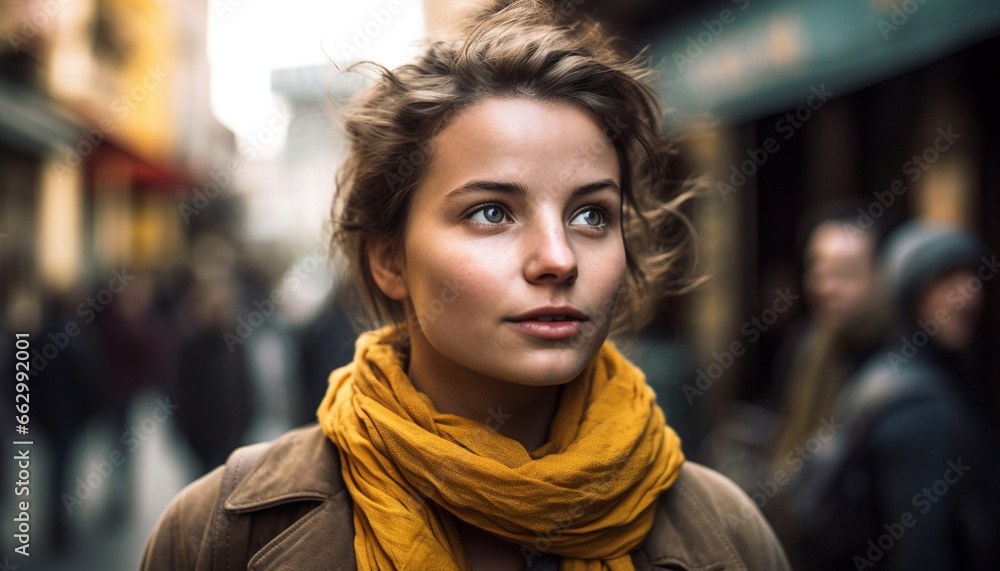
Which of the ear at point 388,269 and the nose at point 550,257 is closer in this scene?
the nose at point 550,257

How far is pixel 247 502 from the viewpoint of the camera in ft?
5.15

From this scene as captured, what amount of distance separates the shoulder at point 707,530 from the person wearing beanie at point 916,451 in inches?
43.4

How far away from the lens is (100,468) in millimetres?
7242

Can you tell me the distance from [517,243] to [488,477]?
18.9 inches

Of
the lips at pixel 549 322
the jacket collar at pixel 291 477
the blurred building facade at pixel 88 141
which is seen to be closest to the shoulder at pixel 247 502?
the jacket collar at pixel 291 477

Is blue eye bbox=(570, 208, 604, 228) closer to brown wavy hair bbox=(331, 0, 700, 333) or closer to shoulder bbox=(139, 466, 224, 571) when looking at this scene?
brown wavy hair bbox=(331, 0, 700, 333)

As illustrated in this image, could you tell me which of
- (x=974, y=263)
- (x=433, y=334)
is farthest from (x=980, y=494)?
(x=433, y=334)

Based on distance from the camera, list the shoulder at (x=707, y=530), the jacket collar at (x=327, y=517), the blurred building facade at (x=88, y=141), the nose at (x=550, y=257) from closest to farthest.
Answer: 1. the nose at (x=550, y=257)
2. the jacket collar at (x=327, y=517)
3. the shoulder at (x=707, y=530)
4. the blurred building facade at (x=88, y=141)

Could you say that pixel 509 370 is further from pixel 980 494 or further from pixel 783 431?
pixel 783 431

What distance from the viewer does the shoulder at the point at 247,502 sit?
1566 millimetres

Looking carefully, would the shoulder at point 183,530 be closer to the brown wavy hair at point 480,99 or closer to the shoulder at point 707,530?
the brown wavy hair at point 480,99

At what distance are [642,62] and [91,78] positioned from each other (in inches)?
536

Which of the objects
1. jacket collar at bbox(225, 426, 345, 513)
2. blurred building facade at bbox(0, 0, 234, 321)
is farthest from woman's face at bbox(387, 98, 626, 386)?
blurred building facade at bbox(0, 0, 234, 321)

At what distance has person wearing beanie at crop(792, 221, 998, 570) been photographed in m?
2.55
